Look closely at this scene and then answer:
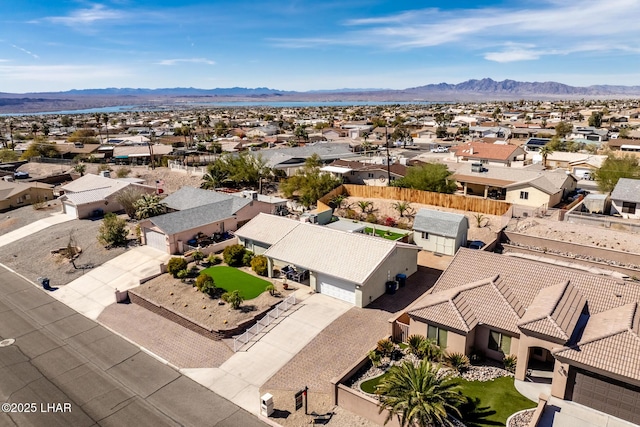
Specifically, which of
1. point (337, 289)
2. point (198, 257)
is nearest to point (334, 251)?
point (337, 289)

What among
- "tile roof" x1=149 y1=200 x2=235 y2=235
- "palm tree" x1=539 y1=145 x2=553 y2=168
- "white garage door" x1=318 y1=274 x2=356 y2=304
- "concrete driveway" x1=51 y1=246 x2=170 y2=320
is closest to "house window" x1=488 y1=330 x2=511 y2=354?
"white garage door" x1=318 y1=274 x2=356 y2=304

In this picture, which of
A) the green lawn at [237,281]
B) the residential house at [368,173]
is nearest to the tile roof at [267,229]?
the green lawn at [237,281]

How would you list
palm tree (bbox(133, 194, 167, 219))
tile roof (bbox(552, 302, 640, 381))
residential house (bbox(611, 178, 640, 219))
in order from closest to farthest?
tile roof (bbox(552, 302, 640, 381)), residential house (bbox(611, 178, 640, 219)), palm tree (bbox(133, 194, 167, 219))

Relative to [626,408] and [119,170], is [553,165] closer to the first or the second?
[626,408]

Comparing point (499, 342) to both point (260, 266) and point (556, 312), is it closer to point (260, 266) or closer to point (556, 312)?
point (556, 312)

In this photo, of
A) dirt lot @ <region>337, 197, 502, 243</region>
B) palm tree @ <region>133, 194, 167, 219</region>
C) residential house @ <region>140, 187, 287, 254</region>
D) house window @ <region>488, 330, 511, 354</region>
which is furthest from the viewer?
palm tree @ <region>133, 194, 167, 219</region>

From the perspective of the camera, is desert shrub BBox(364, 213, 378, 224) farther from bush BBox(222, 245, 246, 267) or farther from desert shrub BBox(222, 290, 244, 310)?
desert shrub BBox(222, 290, 244, 310)

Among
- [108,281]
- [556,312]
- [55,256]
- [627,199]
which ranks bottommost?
[108,281]
